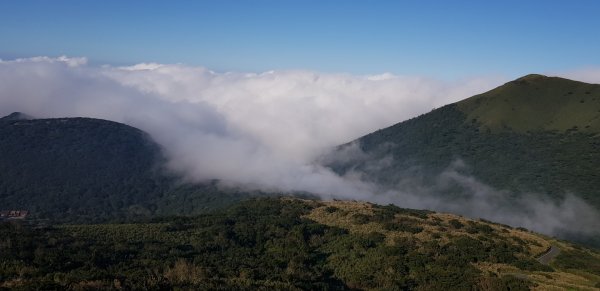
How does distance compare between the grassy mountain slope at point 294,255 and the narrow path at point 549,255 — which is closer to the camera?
the grassy mountain slope at point 294,255

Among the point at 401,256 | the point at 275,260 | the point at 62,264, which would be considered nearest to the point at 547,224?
the point at 401,256

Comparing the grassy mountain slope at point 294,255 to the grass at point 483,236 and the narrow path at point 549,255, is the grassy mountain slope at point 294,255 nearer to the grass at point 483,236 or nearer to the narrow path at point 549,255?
the grass at point 483,236

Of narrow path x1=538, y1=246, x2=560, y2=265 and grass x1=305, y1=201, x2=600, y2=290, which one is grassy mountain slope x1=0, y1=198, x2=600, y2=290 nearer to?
grass x1=305, y1=201, x2=600, y2=290

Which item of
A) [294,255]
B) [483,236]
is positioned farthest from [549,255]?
[294,255]

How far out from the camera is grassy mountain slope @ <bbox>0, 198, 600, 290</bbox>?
58.3 metres

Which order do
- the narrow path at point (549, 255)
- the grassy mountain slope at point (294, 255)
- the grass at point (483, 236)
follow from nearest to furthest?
the grassy mountain slope at point (294, 255), the grass at point (483, 236), the narrow path at point (549, 255)

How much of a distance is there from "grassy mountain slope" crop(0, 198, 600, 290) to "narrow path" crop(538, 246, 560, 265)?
1152mm

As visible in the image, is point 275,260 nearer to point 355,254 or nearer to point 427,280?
point 355,254

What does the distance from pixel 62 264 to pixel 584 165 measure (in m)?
190

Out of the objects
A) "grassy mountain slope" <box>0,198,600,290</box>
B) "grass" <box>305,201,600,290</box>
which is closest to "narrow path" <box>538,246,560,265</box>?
"grass" <box>305,201,600,290</box>

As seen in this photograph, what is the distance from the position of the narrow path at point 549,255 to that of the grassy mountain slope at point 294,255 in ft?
3.78

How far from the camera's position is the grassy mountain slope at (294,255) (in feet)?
191

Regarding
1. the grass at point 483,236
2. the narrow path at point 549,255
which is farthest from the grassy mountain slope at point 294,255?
the narrow path at point 549,255

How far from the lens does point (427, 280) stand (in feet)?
218
